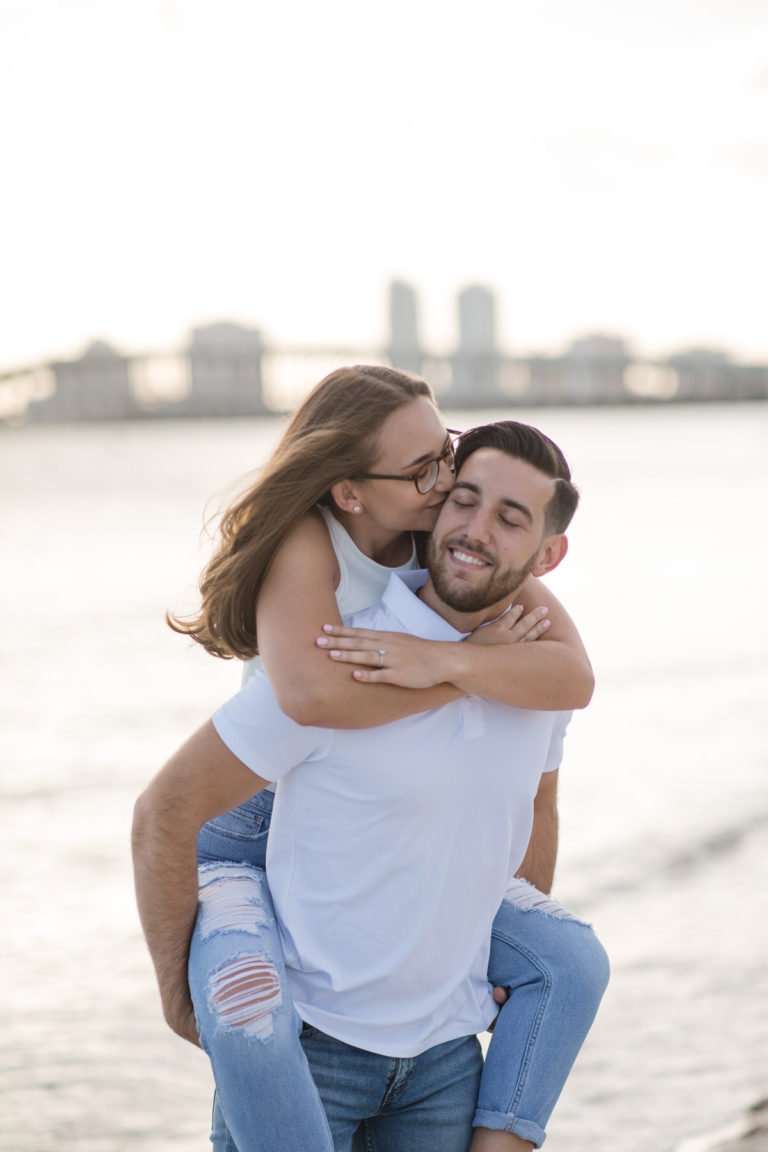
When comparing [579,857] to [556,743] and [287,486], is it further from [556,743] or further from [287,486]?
[287,486]

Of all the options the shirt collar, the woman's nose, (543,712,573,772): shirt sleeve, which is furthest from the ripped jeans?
the woman's nose

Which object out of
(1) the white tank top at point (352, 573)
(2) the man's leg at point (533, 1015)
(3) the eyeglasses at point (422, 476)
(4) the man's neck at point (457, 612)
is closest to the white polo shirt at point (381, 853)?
(2) the man's leg at point (533, 1015)

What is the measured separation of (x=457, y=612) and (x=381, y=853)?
0.50 metres

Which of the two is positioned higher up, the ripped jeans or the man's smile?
the man's smile

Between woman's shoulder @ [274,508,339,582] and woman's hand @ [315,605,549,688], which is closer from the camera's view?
woman's hand @ [315,605,549,688]

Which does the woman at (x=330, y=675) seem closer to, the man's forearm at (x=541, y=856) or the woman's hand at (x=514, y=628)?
the woman's hand at (x=514, y=628)

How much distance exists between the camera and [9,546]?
36500mm

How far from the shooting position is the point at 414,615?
2225 mm

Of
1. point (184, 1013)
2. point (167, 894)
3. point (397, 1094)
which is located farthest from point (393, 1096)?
point (167, 894)

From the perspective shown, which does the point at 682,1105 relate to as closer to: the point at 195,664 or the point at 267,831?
the point at 267,831

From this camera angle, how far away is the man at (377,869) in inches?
78.7

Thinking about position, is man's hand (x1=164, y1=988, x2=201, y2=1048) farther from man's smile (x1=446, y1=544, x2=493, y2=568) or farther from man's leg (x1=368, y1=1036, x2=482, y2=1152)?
man's smile (x1=446, y1=544, x2=493, y2=568)

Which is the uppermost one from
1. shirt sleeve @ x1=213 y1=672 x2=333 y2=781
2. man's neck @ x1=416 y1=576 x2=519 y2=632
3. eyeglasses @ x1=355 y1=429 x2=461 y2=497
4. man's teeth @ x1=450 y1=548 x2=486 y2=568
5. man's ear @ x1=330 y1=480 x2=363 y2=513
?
eyeglasses @ x1=355 y1=429 x2=461 y2=497

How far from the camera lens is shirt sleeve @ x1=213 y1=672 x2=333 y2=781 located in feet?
6.54
